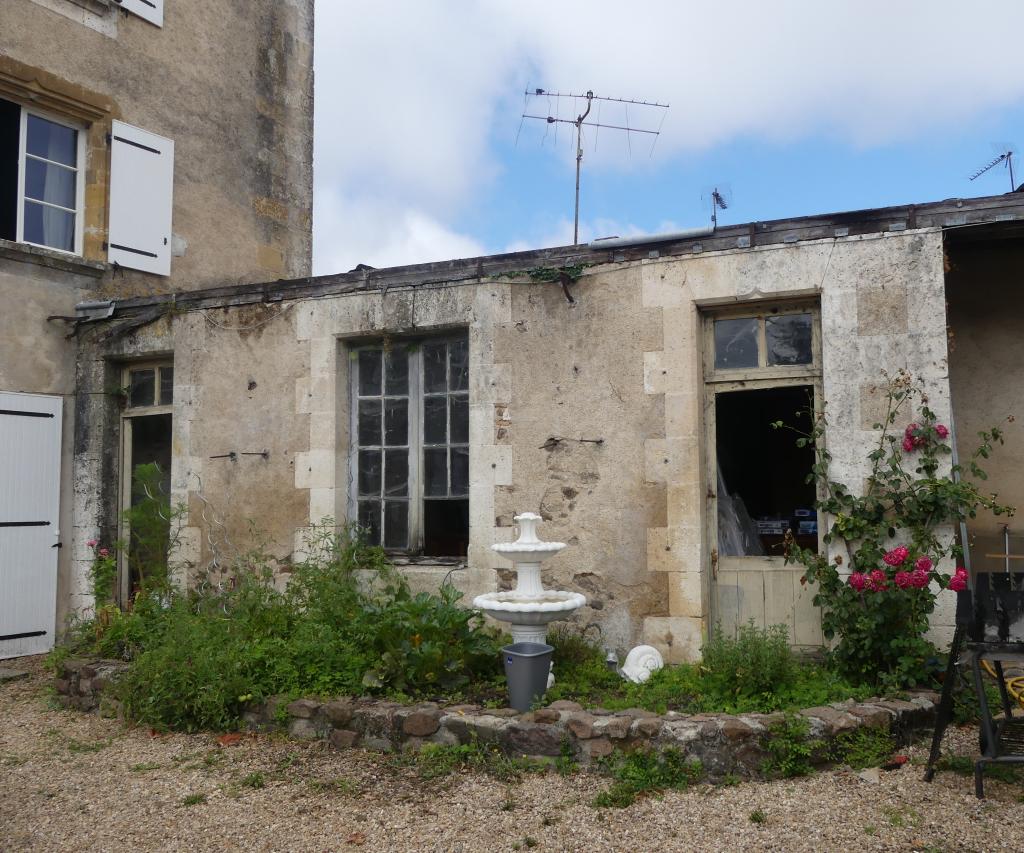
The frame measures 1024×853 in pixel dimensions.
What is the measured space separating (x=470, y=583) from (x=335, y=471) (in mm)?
1350

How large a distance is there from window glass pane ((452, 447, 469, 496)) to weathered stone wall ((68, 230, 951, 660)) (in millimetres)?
232

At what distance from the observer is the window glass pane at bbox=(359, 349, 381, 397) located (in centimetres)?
688

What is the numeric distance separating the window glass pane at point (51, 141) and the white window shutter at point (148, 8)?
142cm

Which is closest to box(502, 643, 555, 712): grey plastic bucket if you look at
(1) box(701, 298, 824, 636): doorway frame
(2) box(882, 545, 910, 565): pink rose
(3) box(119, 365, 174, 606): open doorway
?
(1) box(701, 298, 824, 636): doorway frame

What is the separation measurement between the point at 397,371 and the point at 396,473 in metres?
0.76

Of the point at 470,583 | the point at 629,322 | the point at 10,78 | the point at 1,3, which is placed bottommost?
the point at 470,583

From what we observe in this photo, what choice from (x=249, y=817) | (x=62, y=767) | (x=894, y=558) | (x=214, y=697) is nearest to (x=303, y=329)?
(x=214, y=697)

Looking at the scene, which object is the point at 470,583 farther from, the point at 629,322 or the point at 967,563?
the point at 967,563

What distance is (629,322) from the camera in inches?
232

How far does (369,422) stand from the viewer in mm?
6879

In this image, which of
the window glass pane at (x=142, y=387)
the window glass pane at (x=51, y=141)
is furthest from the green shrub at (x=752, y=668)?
the window glass pane at (x=51, y=141)

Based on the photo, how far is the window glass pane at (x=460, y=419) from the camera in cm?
653

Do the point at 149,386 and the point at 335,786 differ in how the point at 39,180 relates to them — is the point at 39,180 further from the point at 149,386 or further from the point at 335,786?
the point at 335,786

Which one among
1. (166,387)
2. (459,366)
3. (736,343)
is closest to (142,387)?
(166,387)
